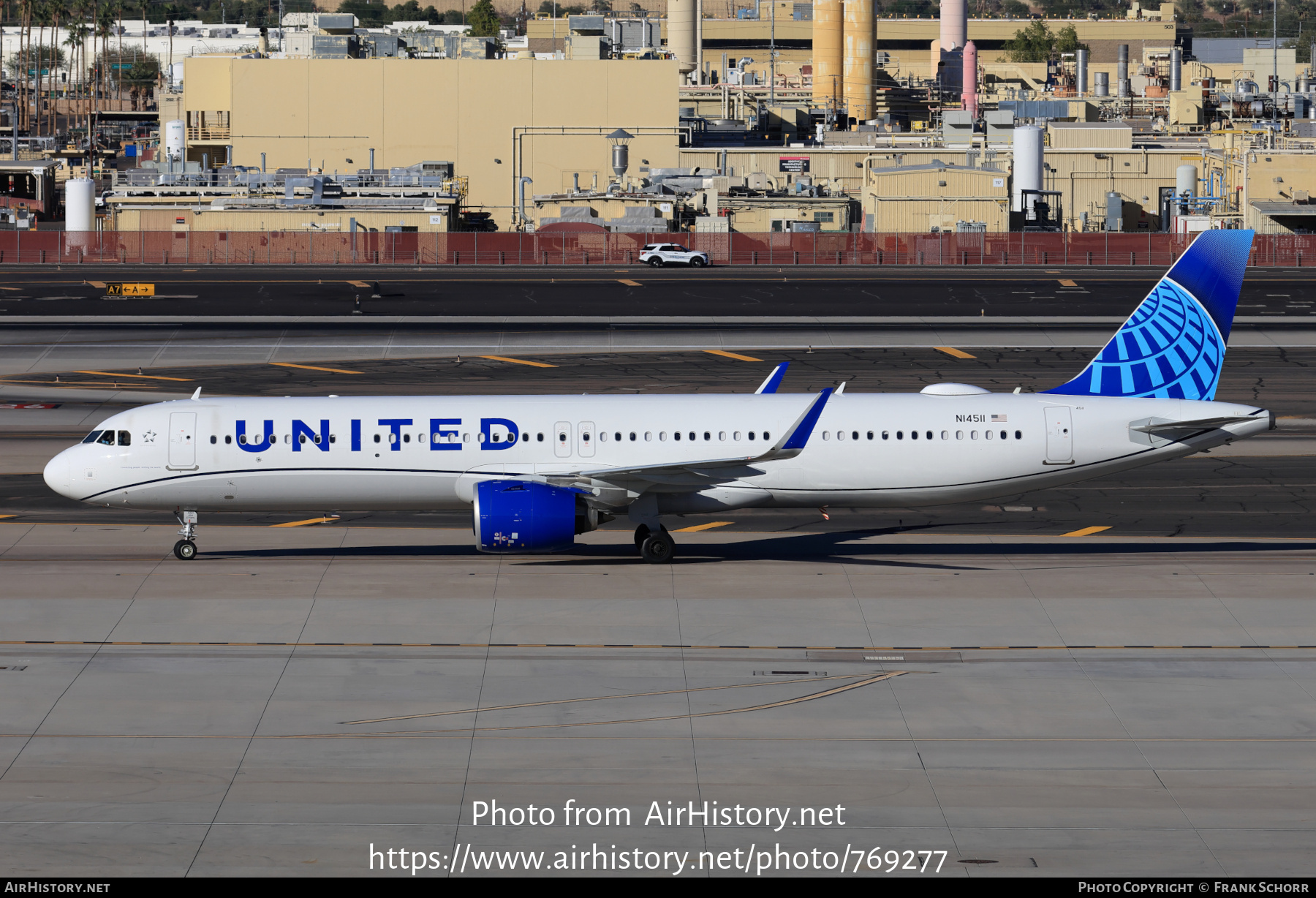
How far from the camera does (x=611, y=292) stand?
90.2 meters

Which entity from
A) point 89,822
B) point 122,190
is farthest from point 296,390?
point 122,190

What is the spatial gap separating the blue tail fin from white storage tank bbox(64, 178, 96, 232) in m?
103

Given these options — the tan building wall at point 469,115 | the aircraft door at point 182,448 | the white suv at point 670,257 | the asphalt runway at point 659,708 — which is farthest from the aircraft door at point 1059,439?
the tan building wall at point 469,115

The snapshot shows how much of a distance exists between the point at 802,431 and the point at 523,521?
252 inches

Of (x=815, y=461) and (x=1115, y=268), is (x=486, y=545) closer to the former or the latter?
(x=815, y=461)

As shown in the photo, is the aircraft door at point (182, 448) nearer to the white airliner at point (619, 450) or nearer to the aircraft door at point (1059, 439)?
the white airliner at point (619, 450)

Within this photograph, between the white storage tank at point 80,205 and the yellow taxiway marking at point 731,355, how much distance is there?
74019 mm

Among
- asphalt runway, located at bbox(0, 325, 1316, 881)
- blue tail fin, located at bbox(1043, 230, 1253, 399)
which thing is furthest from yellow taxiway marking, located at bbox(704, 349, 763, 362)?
blue tail fin, located at bbox(1043, 230, 1253, 399)

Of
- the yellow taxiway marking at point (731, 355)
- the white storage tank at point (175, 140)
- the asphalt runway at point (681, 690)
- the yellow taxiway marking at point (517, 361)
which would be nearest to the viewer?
the asphalt runway at point (681, 690)

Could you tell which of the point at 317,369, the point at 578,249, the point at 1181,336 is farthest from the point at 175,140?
the point at 1181,336

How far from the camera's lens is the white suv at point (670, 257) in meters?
107

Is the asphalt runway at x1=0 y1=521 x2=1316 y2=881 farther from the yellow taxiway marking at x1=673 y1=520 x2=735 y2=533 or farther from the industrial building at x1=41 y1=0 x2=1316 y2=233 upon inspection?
the industrial building at x1=41 y1=0 x2=1316 y2=233

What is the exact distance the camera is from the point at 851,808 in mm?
20953

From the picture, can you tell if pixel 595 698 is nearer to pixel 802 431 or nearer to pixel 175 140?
pixel 802 431
